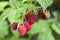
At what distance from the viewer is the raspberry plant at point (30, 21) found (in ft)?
5.91

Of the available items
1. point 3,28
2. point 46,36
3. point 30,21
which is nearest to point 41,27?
point 46,36

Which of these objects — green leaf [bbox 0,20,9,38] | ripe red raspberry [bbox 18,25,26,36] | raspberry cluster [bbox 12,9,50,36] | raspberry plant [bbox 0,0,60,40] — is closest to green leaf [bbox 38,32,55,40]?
raspberry plant [bbox 0,0,60,40]

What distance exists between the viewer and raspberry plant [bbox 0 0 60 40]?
1801mm

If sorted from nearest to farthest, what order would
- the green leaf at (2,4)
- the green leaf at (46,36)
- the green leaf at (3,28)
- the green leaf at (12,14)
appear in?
the green leaf at (12,14)
the green leaf at (46,36)
the green leaf at (3,28)
the green leaf at (2,4)

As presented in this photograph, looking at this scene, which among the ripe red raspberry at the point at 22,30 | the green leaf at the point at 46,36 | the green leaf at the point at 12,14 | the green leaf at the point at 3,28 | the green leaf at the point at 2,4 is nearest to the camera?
the green leaf at the point at 12,14

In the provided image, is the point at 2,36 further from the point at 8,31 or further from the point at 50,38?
the point at 50,38

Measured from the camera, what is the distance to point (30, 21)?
1.89 metres

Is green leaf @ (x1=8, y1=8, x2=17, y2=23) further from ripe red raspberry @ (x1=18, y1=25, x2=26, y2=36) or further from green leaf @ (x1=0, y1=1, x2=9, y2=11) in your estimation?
green leaf @ (x1=0, y1=1, x2=9, y2=11)

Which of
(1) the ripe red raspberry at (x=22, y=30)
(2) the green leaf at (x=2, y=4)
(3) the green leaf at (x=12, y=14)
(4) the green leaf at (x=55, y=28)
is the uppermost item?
(3) the green leaf at (x=12, y=14)

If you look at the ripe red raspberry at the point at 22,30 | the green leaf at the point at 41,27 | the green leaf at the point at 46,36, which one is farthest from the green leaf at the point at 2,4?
the ripe red raspberry at the point at 22,30

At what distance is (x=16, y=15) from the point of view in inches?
66.1

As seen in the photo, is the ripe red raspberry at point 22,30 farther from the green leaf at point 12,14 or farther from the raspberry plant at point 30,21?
the green leaf at point 12,14

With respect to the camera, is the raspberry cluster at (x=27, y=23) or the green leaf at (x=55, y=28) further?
the green leaf at (x=55, y=28)

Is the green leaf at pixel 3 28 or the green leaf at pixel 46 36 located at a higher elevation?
the green leaf at pixel 3 28
